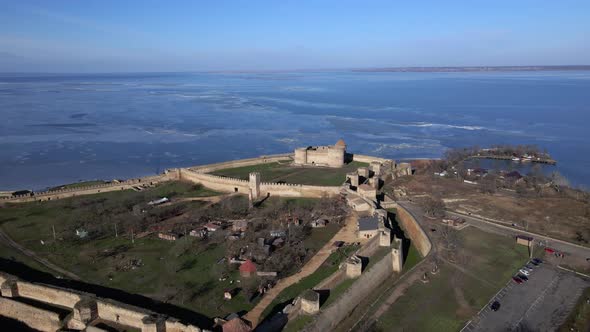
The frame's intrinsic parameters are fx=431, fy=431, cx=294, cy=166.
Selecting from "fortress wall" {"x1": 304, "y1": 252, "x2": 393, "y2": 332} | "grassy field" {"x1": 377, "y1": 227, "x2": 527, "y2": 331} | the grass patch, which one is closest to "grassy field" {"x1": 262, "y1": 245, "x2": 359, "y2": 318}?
"fortress wall" {"x1": 304, "y1": 252, "x2": 393, "y2": 332}

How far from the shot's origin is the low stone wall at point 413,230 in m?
22.4

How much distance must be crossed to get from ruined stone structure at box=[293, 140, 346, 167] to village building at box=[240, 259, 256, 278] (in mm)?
22472

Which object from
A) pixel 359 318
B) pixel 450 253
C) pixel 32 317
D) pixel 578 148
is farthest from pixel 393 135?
pixel 32 317

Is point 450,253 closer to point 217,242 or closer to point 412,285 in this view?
point 412,285

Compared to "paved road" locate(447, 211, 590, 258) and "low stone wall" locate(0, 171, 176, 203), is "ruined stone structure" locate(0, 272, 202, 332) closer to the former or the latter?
"low stone wall" locate(0, 171, 176, 203)

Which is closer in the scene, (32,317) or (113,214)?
(32,317)

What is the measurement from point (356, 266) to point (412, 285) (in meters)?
2.52

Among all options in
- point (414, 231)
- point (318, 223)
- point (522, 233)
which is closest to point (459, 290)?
point (414, 231)

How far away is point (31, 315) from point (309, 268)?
11.6 metres

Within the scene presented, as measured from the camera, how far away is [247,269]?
19953 mm

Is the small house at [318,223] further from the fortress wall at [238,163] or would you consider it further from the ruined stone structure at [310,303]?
the fortress wall at [238,163]

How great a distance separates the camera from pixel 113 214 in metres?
28.3

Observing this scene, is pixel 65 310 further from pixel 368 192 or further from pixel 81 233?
pixel 368 192

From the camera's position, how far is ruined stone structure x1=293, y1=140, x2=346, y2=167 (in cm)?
4125
